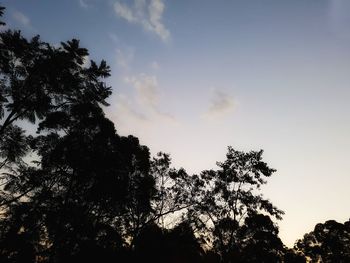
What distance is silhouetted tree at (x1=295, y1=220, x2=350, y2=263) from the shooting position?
43.0 meters

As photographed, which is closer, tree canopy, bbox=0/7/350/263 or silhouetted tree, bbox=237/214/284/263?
tree canopy, bbox=0/7/350/263

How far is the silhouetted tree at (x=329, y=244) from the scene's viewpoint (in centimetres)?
4300

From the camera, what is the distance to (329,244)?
43531 millimetres

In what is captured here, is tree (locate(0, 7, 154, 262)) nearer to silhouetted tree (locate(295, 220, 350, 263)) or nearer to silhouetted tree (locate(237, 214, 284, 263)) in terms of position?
silhouetted tree (locate(237, 214, 284, 263))

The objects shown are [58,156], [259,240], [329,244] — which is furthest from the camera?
[329,244]

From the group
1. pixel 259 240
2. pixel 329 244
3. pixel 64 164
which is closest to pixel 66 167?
pixel 64 164

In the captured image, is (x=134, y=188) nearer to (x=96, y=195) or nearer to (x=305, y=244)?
(x=96, y=195)

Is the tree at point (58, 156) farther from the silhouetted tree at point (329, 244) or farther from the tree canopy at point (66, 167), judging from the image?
the silhouetted tree at point (329, 244)

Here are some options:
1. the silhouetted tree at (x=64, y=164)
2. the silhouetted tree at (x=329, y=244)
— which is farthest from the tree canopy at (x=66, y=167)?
the silhouetted tree at (x=329, y=244)

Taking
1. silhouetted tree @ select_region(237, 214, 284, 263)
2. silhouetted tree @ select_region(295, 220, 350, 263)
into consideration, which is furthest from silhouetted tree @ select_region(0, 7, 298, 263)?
silhouetted tree @ select_region(295, 220, 350, 263)

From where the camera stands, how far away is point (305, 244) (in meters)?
45.3

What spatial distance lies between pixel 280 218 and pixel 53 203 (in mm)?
20969

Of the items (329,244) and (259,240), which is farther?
(329,244)

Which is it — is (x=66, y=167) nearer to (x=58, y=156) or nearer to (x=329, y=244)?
(x=58, y=156)
